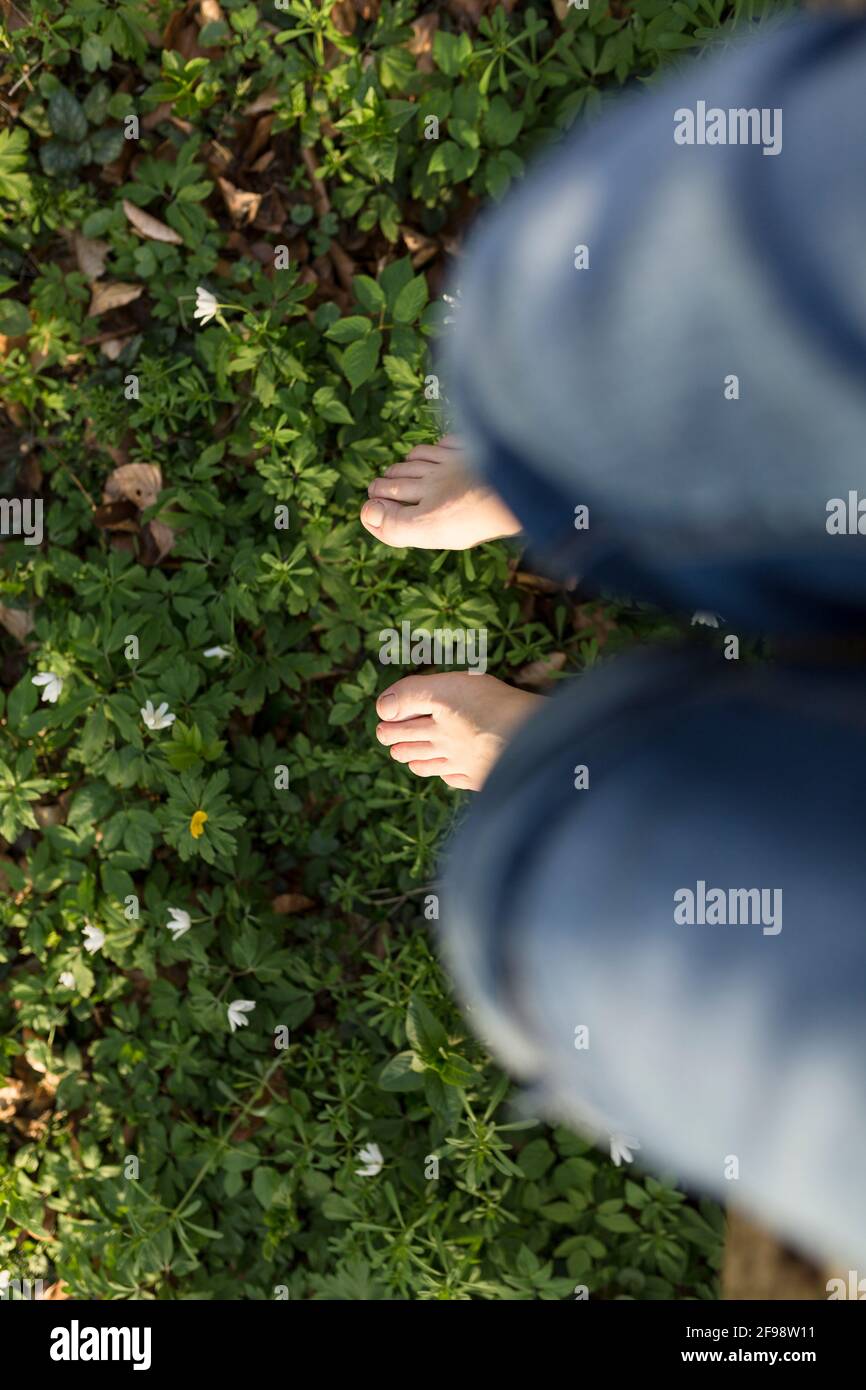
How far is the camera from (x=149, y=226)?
7.33ft

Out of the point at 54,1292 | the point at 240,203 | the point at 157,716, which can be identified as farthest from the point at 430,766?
the point at 54,1292

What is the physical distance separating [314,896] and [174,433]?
3.33 ft

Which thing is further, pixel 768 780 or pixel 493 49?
pixel 493 49

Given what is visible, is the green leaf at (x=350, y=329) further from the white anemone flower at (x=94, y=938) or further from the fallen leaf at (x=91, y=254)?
the white anemone flower at (x=94, y=938)

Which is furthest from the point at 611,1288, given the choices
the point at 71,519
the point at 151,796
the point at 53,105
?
the point at 53,105

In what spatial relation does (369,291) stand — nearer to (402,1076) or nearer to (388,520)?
(388,520)

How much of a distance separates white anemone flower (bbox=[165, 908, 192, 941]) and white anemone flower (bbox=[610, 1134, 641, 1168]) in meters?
0.91

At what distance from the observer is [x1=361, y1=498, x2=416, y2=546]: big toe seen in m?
1.96

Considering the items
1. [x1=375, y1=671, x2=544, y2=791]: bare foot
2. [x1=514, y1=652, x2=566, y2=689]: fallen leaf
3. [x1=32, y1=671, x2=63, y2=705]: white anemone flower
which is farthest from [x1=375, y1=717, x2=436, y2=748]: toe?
[x1=32, y1=671, x2=63, y2=705]: white anemone flower

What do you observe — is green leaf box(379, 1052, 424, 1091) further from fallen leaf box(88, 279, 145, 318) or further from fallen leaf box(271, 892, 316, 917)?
fallen leaf box(88, 279, 145, 318)

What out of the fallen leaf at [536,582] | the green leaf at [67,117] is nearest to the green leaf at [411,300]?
the fallen leaf at [536,582]

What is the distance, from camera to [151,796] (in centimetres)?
218

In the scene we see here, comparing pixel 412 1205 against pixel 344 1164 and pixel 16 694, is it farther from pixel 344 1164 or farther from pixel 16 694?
pixel 16 694

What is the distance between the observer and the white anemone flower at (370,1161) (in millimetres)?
2027
